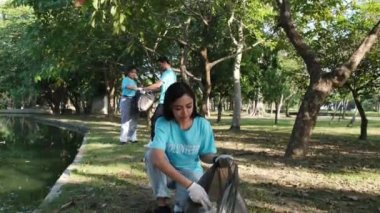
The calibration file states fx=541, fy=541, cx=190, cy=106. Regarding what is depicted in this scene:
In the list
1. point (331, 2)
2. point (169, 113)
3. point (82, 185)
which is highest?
point (331, 2)

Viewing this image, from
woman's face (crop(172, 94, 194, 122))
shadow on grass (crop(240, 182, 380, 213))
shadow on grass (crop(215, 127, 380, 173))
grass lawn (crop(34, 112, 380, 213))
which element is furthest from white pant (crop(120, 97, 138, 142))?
woman's face (crop(172, 94, 194, 122))

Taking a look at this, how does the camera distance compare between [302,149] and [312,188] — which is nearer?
[312,188]

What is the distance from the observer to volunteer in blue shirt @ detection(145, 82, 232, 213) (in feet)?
14.3

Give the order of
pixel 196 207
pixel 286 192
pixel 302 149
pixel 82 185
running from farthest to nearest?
pixel 302 149 → pixel 82 185 → pixel 286 192 → pixel 196 207

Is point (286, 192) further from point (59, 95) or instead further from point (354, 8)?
point (59, 95)

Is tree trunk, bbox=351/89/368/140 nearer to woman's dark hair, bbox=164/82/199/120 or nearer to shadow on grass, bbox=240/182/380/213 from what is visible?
shadow on grass, bbox=240/182/380/213

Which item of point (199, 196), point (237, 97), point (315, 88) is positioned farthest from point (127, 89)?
point (199, 196)

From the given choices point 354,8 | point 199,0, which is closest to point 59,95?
point 199,0

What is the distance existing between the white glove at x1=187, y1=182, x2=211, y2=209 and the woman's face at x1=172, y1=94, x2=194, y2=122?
2.26ft

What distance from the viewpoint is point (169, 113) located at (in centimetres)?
453

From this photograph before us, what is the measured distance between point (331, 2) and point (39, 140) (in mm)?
10592

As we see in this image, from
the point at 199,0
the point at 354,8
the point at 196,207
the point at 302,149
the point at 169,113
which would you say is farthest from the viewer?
the point at 199,0

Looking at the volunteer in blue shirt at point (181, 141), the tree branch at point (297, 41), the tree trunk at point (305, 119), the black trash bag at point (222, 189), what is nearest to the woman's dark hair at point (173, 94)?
the volunteer in blue shirt at point (181, 141)

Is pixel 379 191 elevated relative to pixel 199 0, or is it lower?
lower
